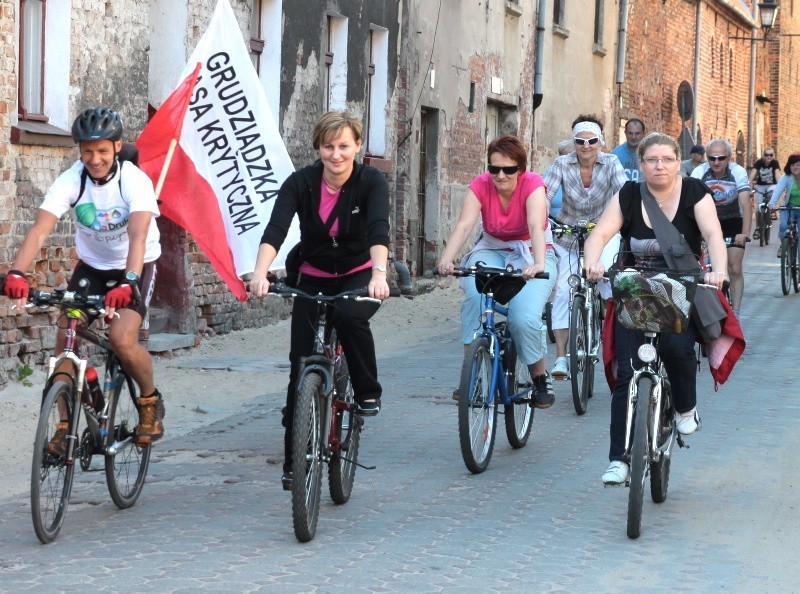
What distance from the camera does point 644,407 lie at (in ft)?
22.1

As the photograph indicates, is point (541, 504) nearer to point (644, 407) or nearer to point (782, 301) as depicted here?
point (644, 407)

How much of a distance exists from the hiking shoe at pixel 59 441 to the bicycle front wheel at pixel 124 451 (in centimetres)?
37

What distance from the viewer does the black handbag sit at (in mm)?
7137

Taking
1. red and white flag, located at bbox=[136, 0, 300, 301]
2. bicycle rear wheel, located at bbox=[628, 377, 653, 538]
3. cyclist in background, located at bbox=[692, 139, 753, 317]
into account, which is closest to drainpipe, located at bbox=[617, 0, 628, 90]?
cyclist in background, located at bbox=[692, 139, 753, 317]

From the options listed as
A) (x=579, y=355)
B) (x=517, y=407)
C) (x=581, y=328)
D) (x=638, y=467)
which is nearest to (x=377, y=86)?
(x=581, y=328)

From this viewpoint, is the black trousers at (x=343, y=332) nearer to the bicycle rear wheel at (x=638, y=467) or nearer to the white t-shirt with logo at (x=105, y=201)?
the white t-shirt with logo at (x=105, y=201)

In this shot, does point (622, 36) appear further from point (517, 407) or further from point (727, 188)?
point (517, 407)

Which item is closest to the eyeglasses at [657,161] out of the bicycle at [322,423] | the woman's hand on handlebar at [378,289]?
the bicycle at [322,423]

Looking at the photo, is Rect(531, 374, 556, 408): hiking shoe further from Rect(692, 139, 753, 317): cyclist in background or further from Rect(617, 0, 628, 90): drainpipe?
Rect(617, 0, 628, 90): drainpipe

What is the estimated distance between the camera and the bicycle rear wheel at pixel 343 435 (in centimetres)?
707

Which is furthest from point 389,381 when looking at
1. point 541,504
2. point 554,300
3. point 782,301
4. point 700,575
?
point 782,301

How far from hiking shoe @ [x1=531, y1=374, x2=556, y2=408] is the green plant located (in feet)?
12.9

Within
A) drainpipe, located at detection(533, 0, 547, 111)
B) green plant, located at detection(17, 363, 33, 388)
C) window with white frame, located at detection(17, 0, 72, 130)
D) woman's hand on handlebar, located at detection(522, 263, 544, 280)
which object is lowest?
green plant, located at detection(17, 363, 33, 388)

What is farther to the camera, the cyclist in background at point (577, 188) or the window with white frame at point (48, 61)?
the window with white frame at point (48, 61)
